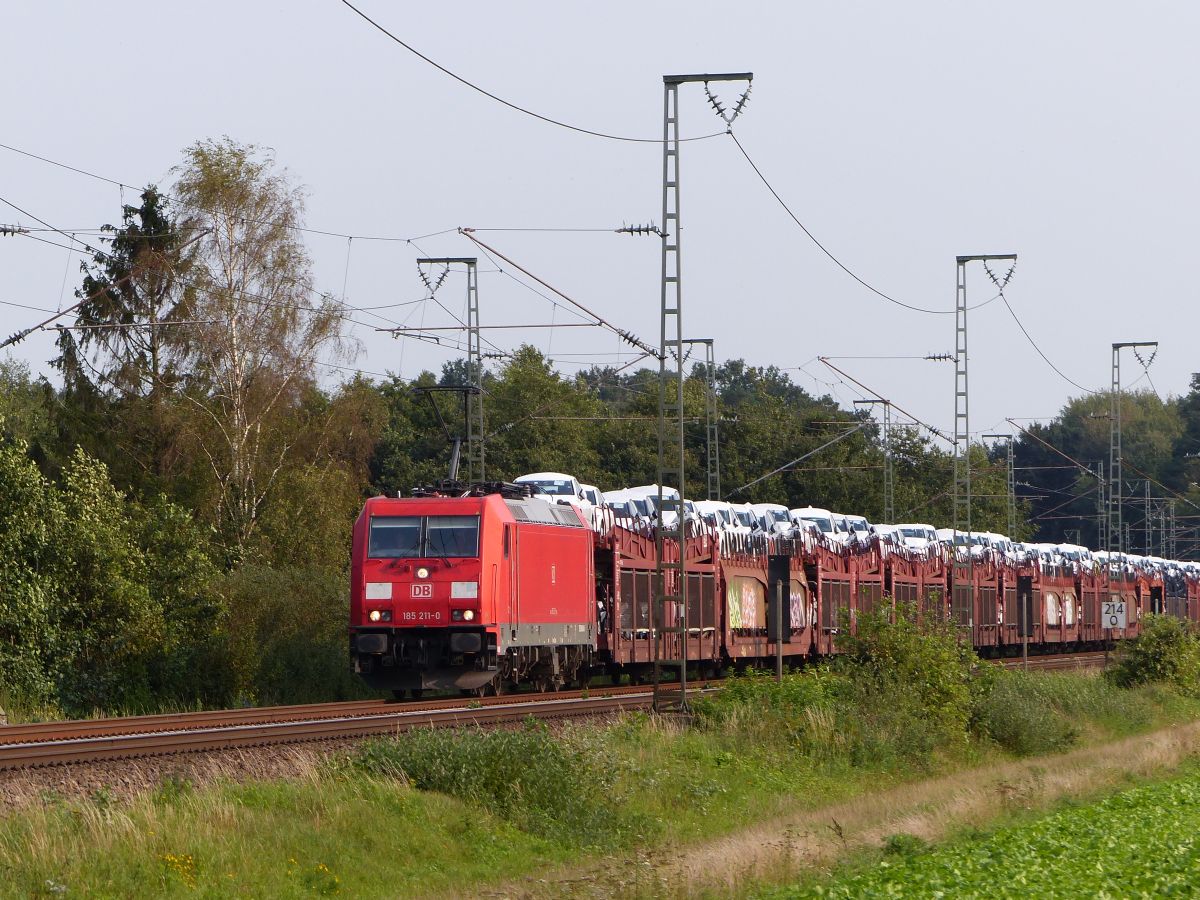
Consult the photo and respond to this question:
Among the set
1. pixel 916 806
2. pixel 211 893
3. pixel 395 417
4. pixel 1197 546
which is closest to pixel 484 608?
pixel 916 806

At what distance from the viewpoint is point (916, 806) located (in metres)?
21.5

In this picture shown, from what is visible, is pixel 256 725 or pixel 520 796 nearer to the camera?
pixel 520 796

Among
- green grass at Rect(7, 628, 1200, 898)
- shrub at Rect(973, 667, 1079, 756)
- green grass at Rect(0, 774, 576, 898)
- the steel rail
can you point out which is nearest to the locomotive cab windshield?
the steel rail

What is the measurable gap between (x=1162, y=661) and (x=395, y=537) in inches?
853

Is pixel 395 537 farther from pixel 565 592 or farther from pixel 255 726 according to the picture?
pixel 255 726

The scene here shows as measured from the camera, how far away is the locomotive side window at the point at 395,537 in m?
29.3

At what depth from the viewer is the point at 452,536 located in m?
29.1

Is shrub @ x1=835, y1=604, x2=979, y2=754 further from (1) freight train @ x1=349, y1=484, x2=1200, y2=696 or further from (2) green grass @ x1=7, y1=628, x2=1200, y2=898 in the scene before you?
(1) freight train @ x1=349, y1=484, x2=1200, y2=696

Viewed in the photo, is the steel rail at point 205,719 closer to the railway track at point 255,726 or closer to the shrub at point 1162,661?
the railway track at point 255,726

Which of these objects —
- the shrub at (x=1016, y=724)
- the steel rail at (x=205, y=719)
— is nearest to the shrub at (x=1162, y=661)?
the shrub at (x=1016, y=724)

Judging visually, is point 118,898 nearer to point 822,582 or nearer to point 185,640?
point 185,640

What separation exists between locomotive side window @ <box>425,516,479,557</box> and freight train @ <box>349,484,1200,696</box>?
2 centimetres

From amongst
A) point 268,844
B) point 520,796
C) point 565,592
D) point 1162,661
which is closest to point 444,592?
point 565,592

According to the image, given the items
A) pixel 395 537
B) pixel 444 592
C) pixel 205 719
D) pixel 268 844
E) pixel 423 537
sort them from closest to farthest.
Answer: pixel 268 844, pixel 205 719, pixel 444 592, pixel 423 537, pixel 395 537
